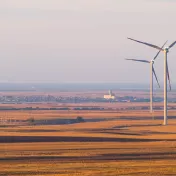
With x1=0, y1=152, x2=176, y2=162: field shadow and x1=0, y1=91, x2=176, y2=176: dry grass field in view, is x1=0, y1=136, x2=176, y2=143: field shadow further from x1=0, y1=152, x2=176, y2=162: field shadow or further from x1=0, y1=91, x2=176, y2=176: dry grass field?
x1=0, y1=152, x2=176, y2=162: field shadow

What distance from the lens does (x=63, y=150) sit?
57.5m

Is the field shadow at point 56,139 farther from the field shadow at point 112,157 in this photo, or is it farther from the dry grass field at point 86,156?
the field shadow at point 112,157

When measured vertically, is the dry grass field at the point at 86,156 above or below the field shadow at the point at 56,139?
below

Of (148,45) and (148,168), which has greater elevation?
(148,45)

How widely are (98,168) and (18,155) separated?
10.1m

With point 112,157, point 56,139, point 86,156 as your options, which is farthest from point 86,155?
point 56,139

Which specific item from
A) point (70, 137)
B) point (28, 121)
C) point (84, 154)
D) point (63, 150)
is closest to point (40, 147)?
point (63, 150)

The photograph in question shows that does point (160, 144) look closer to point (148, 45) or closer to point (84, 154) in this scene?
point (84, 154)

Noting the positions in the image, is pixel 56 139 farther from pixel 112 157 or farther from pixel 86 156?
pixel 112 157

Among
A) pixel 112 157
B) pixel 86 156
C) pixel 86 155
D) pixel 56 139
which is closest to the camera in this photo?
pixel 112 157

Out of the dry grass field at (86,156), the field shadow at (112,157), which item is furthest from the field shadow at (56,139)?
the field shadow at (112,157)

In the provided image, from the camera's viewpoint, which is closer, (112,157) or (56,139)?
Result: (112,157)

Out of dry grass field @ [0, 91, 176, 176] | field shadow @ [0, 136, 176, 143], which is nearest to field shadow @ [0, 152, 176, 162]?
dry grass field @ [0, 91, 176, 176]

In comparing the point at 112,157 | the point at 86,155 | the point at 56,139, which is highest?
the point at 56,139
